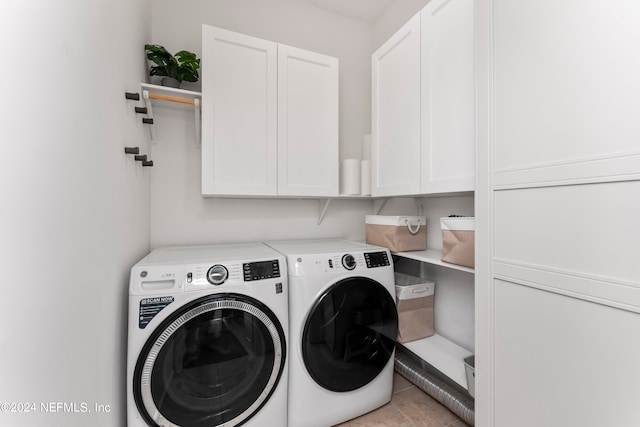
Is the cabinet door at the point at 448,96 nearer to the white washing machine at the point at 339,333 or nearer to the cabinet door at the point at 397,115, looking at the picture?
the cabinet door at the point at 397,115

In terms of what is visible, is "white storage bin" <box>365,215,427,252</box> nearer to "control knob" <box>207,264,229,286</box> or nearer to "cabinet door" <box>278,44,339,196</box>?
"cabinet door" <box>278,44,339,196</box>

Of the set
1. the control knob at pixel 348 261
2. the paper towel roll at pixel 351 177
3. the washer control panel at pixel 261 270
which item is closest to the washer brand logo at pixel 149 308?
the washer control panel at pixel 261 270

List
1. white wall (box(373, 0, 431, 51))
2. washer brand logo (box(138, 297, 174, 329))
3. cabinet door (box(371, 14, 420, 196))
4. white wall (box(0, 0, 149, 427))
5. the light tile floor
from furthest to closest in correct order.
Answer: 1. white wall (box(373, 0, 431, 51))
2. cabinet door (box(371, 14, 420, 196))
3. the light tile floor
4. washer brand logo (box(138, 297, 174, 329))
5. white wall (box(0, 0, 149, 427))

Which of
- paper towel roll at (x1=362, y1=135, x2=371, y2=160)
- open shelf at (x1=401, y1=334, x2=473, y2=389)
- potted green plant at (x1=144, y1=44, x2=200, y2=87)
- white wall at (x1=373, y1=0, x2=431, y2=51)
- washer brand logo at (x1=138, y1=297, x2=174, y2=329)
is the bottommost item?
open shelf at (x1=401, y1=334, x2=473, y2=389)

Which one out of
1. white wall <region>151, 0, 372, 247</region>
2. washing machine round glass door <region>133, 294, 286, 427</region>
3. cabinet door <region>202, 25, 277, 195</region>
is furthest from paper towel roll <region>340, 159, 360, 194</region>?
washing machine round glass door <region>133, 294, 286, 427</region>

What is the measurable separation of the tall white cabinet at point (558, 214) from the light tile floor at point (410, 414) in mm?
514

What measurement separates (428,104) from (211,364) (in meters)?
1.77

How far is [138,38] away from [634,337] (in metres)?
2.36

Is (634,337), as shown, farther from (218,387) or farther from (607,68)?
(218,387)

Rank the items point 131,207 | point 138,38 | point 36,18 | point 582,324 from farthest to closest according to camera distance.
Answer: point 138,38 → point 131,207 → point 582,324 → point 36,18

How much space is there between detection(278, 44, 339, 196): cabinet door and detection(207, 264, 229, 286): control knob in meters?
0.74

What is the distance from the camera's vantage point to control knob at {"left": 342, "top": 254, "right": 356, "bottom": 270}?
1491 mm

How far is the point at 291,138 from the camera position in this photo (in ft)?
6.08

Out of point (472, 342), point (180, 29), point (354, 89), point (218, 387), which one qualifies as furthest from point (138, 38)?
point (472, 342)
